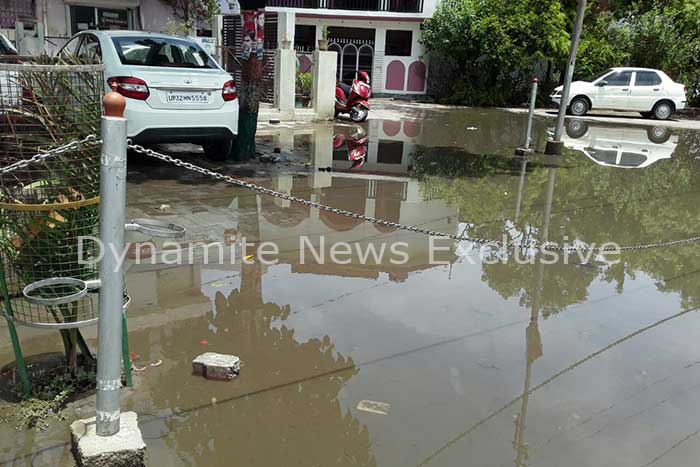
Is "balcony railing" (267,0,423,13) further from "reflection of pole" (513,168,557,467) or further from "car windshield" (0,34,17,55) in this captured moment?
"reflection of pole" (513,168,557,467)

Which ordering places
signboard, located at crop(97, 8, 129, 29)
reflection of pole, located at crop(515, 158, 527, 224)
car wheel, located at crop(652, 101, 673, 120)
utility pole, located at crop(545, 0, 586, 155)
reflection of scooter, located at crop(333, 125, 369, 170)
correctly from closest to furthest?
reflection of pole, located at crop(515, 158, 527, 224) → reflection of scooter, located at crop(333, 125, 369, 170) → utility pole, located at crop(545, 0, 586, 155) → signboard, located at crop(97, 8, 129, 29) → car wheel, located at crop(652, 101, 673, 120)

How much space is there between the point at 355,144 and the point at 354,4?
15783 mm

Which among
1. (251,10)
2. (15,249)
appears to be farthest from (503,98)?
(15,249)

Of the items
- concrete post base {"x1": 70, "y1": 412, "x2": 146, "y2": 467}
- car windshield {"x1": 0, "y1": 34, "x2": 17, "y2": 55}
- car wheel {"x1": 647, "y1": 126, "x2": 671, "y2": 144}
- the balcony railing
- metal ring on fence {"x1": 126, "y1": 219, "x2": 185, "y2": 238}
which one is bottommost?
concrete post base {"x1": 70, "y1": 412, "x2": 146, "y2": 467}

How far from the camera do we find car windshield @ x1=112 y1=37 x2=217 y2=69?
8.27 m

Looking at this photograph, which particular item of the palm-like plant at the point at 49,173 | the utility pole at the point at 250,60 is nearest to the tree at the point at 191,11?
the utility pole at the point at 250,60

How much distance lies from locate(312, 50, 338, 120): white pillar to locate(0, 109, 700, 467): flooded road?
7.19m

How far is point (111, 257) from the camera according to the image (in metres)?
2.59

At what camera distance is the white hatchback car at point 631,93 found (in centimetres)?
2033

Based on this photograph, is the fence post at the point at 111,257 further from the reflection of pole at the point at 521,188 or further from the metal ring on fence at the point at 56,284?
the reflection of pole at the point at 521,188

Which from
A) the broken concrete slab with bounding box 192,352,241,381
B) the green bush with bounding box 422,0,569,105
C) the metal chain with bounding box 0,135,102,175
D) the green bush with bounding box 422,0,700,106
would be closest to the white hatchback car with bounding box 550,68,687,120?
the green bush with bounding box 422,0,700,106

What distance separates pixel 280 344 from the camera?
4.29m

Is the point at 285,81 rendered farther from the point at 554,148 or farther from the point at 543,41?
the point at 543,41

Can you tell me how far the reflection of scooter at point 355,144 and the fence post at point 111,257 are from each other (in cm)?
791
